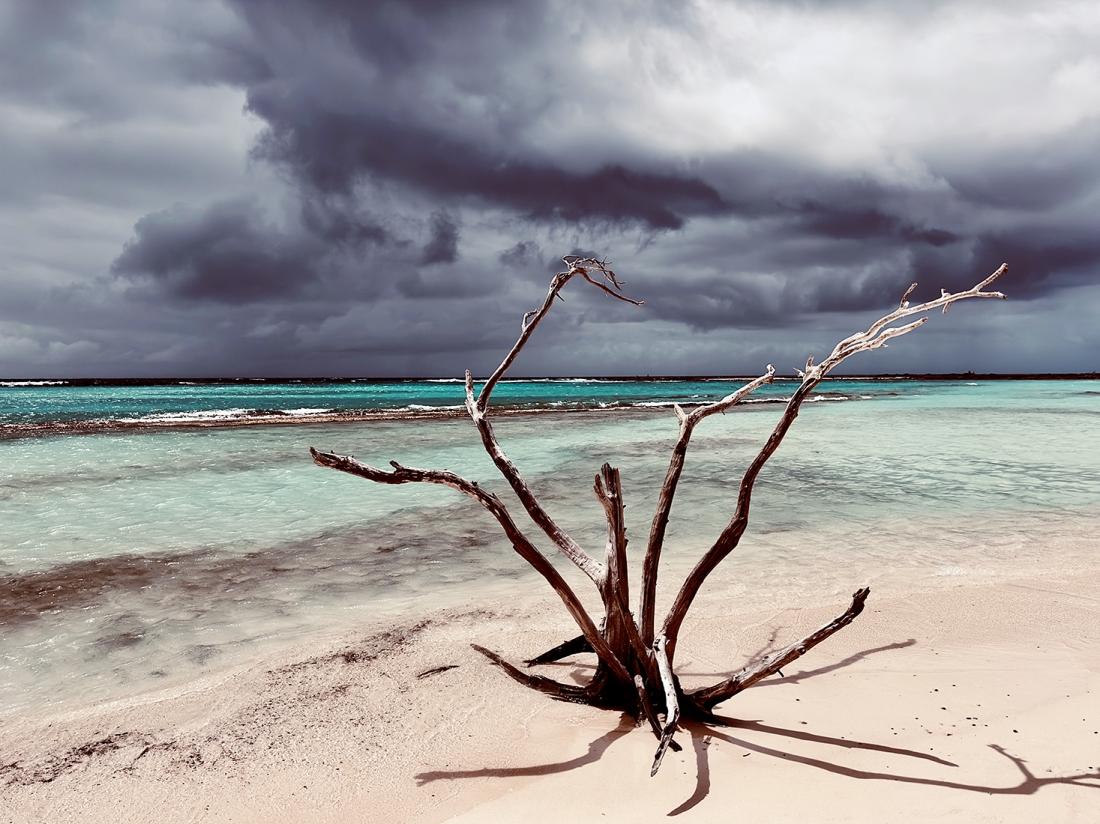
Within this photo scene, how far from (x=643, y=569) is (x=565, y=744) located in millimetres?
933

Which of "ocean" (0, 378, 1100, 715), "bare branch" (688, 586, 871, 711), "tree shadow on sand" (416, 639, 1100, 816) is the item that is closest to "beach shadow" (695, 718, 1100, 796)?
"tree shadow on sand" (416, 639, 1100, 816)

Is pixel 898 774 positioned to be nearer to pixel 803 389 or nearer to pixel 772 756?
pixel 772 756

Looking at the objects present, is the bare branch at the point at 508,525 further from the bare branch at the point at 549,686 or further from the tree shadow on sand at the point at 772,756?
the tree shadow on sand at the point at 772,756

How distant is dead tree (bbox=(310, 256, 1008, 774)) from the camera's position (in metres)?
3.02

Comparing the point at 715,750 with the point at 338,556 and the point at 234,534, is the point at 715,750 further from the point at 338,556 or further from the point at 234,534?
the point at 234,534

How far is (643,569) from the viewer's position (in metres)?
3.29

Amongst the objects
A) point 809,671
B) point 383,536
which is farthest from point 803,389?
point 383,536

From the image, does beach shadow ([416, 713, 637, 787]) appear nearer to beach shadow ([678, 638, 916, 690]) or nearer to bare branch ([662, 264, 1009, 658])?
bare branch ([662, 264, 1009, 658])

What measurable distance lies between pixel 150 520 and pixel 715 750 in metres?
8.52

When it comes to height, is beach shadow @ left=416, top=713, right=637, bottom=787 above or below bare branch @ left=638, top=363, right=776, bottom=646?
below

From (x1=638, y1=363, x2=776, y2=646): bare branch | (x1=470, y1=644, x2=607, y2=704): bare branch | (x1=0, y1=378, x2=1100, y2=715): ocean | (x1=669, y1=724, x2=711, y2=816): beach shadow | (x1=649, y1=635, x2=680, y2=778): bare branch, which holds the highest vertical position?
(x1=638, y1=363, x2=776, y2=646): bare branch

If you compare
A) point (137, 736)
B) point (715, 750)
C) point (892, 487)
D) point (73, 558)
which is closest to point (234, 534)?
point (73, 558)

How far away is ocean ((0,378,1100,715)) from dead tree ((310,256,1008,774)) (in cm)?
211

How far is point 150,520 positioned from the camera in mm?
8711
